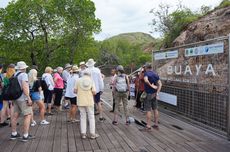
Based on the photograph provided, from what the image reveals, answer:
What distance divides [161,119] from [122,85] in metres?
2.10

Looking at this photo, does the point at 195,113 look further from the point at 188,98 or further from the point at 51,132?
the point at 51,132

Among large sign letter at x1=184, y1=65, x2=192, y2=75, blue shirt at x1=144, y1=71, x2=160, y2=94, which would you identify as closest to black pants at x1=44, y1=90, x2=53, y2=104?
blue shirt at x1=144, y1=71, x2=160, y2=94

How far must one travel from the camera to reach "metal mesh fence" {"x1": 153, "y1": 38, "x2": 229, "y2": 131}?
7.49 meters

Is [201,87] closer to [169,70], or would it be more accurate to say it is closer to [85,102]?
[169,70]

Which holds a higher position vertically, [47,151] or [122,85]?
[122,85]

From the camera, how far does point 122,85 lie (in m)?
8.55

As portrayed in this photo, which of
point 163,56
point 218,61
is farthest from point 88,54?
point 218,61

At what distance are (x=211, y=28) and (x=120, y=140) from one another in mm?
7160

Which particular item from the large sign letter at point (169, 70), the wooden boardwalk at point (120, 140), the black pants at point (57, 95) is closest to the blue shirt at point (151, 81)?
the wooden boardwalk at point (120, 140)

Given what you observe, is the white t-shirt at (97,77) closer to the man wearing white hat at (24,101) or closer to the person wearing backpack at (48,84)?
the person wearing backpack at (48,84)

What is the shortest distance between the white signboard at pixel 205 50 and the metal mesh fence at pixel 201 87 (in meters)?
0.09

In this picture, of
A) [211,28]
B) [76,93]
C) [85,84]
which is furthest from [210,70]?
[211,28]

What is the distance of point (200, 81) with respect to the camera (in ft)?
28.7

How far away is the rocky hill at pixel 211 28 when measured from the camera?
38.2ft
